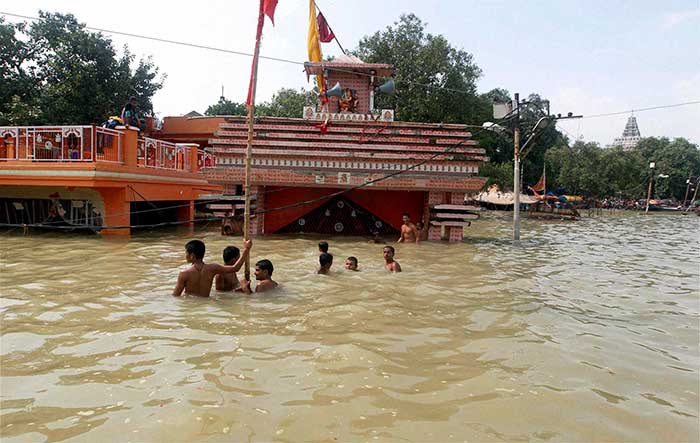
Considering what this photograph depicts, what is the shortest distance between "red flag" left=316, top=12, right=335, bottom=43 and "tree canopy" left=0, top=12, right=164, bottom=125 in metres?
10.9

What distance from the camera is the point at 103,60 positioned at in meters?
23.5

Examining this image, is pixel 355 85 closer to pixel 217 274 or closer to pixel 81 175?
pixel 81 175

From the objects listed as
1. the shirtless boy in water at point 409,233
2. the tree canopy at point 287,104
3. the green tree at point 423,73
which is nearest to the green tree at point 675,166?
the green tree at point 423,73

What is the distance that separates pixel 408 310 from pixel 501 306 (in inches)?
51.0

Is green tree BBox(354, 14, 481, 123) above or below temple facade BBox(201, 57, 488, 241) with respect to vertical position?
above

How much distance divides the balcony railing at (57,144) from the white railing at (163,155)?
82cm

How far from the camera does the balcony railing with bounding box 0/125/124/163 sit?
12383mm

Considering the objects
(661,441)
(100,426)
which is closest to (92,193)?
(100,426)

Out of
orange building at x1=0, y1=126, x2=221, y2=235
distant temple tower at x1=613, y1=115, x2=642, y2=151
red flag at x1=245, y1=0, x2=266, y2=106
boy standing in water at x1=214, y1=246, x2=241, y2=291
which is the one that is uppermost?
distant temple tower at x1=613, y1=115, x2=642, y2=151

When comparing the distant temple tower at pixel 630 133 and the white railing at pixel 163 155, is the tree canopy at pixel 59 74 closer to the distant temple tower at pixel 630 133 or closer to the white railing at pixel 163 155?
the white railing at pixel 163 155

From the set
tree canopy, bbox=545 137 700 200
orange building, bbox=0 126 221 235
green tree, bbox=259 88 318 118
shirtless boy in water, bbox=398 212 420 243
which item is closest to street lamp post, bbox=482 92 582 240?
shirtless boy in water, bbox=398 212 420 243

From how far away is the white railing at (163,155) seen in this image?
14094 millimetres

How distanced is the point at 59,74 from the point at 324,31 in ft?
41.5

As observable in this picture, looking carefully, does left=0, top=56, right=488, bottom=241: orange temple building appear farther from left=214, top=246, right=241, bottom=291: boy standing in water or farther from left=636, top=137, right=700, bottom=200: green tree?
left=636, top=137, right=700, bottom=200: green tree
